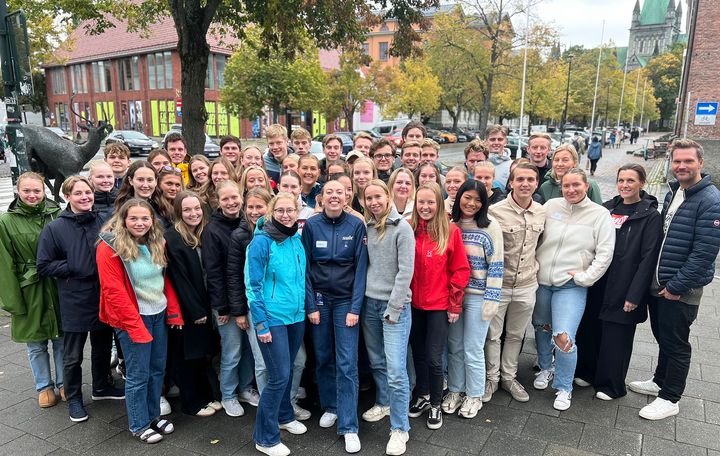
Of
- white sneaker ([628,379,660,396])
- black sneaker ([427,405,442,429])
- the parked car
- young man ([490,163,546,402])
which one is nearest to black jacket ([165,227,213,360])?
black sneaker ([427,405,442,429])

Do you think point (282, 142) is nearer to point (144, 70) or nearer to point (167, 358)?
point (167, 358)

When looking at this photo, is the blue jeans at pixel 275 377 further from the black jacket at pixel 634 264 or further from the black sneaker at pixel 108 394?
the black jacket at pixel 634 264

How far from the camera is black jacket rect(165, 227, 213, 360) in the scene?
3846 millimetres

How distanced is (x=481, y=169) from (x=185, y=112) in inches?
293

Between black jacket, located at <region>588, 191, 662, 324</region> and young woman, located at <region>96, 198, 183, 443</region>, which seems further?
black jacket, located at <region>588, 191, 662, 324</region>

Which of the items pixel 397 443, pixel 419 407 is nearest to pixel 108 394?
pixel 397 443

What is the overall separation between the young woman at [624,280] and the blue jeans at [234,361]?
3.10 m

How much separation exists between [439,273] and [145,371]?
2.35 m

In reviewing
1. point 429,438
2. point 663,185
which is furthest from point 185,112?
point 663,185

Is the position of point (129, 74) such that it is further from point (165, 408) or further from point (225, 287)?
point (225, 287)

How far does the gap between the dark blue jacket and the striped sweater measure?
878 mm

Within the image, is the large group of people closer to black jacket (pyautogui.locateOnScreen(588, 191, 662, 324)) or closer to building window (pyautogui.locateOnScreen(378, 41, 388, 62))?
black jacket (pyautogui.locateOnScreen(588, 191, 662, 324))

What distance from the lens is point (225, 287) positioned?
12.7ft

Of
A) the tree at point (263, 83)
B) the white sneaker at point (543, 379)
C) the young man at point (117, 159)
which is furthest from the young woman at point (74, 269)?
the tree at point (263, 83)
